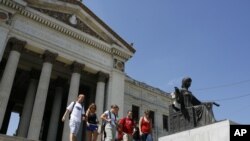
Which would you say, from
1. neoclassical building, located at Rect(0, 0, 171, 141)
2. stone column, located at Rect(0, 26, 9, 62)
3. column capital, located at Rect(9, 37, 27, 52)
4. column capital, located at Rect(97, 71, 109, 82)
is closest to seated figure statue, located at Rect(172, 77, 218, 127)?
neoclassical building, located at Rect(0, 0, 171, 141)

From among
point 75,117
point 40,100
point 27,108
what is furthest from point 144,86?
point 75,117

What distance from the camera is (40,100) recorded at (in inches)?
691

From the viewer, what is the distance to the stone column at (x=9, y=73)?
1605 cm

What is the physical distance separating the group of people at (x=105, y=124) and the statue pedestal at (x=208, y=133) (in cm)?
144

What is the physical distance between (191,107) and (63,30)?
537 inches

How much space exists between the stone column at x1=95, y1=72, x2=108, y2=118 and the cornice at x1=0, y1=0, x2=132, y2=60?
84.9 inches

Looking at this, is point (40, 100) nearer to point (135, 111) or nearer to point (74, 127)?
point (135, 111)

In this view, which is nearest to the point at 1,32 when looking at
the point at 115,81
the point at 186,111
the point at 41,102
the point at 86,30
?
the point at 41,102

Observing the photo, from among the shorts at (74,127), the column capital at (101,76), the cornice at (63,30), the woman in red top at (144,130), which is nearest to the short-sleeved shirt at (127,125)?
the woman in red top at (144,130)

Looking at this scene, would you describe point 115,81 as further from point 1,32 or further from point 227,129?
point 227,129

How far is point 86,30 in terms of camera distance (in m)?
22.2

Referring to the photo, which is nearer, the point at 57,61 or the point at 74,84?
the point at 74,84

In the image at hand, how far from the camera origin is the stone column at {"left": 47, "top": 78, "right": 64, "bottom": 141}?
2000cm

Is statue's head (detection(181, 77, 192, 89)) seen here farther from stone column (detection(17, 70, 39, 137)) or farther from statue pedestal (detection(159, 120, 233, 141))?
stone column (detection(17, 70, 39, 137))
